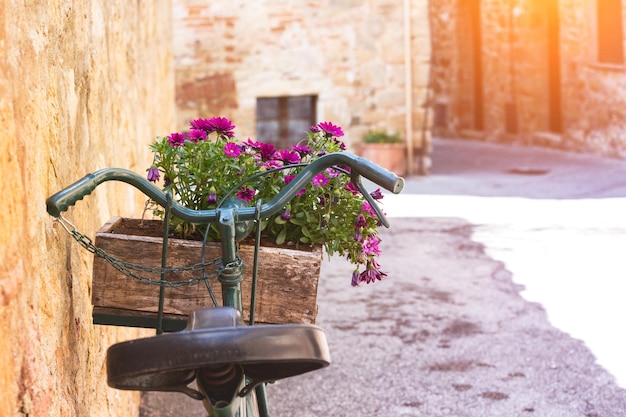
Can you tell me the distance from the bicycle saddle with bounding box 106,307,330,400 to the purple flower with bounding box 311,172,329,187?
3.08ft

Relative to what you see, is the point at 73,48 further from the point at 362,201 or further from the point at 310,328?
the point at 310,328

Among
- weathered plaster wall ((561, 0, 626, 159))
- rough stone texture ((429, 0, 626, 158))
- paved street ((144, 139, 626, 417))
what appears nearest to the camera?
paved street ((144, 139, 626, 417))

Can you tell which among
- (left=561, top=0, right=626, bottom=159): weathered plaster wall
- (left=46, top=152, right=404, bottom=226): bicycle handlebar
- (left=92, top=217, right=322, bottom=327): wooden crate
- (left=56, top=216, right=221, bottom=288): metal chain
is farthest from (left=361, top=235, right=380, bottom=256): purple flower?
(left=561, top=0, right=626, bottom=159): weathered plaster wall

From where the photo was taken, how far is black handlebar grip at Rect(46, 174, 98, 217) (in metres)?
2.02

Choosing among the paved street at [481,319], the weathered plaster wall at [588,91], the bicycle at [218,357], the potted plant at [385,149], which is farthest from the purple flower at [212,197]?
the weathered plaster wall at [588,91]

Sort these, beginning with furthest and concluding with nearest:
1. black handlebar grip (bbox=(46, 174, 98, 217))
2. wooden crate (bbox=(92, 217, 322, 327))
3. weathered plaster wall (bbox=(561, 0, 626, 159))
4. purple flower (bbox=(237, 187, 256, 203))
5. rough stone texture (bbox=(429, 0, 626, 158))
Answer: rough stone texture (bbox=(429, 0, 626, 158)) → weathered plaster wall (bbox=(561, 0, 626, 159)) → purple flower (bbox=(237, 187, 256, 203)) → wooden crate (bbox=(92, 217, 322, 327)) → black handlebar grip (bbox=(46, 174, 98, 217))

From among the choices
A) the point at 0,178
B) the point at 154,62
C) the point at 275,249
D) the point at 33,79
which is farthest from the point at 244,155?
the point at 154,62

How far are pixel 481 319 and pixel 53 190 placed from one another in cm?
377

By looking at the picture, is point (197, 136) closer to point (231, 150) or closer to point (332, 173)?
point (231, 150)

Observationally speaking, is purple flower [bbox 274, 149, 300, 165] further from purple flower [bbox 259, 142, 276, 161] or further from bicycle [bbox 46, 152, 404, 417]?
bicycle [bbox 46, 152, 404, 417]

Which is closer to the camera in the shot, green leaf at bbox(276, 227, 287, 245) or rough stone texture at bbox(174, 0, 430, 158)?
green leaf at bbox(276, 227, 287, 245)

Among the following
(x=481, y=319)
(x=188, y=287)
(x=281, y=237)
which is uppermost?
(x=281, y=237)

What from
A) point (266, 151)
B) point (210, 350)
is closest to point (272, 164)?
point (266, 151)

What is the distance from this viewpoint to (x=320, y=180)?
8.54 feet
